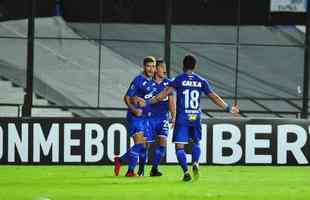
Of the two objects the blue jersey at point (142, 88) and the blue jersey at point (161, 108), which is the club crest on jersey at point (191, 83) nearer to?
the blue jersey at point (142, 88)

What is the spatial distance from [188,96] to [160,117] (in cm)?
170

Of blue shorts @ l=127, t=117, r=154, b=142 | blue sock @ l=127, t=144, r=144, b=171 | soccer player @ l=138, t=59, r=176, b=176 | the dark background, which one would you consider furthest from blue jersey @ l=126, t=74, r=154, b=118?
the dark background

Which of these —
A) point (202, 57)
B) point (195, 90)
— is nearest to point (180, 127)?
point (195, 90)

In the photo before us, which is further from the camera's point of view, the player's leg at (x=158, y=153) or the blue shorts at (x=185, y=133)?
the player's leg at (x=158, y=153)

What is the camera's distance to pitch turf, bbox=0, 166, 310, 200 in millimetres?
15969

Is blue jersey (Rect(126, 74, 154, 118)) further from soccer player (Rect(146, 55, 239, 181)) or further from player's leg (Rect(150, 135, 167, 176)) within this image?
soccer player (Rect(146, 55, 239, 181))

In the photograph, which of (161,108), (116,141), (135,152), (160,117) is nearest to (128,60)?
(116,141)

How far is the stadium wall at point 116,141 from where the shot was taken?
24656 mm

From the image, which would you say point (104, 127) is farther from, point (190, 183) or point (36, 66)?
point (36, 66)

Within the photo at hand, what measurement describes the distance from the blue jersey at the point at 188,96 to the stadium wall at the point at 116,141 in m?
6.09

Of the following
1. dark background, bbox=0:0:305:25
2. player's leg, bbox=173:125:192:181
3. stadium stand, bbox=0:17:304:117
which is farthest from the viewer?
dark background, bbox=0:0:305:25

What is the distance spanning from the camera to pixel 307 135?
25625 mm

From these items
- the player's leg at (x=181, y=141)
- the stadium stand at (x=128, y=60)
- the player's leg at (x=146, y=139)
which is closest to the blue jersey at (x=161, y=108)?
the player's leg at (x=146, y=139)

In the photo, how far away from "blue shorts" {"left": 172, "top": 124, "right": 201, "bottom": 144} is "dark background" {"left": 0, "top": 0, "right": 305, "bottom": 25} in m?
24.3
